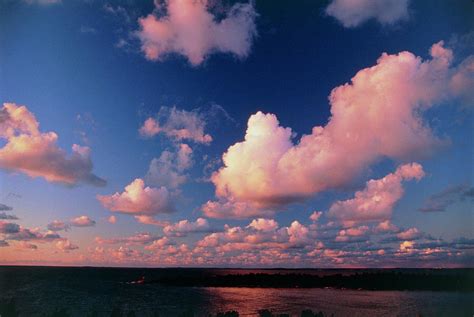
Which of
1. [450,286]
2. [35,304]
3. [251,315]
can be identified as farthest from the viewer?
[450,286]

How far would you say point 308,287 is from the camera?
305ft

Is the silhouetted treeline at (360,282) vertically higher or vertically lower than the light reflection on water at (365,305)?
higher

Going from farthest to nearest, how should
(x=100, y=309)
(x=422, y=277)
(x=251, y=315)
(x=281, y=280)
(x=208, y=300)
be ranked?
1. (x=281, y=280)
2. (x=422, y=277)
3. (x=208, y=300)
4. (x=100, y=309)
5. (x=251, y=315)

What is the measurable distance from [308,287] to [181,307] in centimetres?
4536

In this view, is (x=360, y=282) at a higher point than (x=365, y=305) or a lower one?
higher

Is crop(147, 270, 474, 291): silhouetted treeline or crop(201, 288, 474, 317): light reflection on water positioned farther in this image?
crop(147, 270, 474, 291): silhouetted treeline

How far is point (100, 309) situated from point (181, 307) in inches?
439

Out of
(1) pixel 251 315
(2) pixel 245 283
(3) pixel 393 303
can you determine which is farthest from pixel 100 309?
(2) pixel 245 283

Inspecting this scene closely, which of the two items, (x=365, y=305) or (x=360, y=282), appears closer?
(x=365, y=305)

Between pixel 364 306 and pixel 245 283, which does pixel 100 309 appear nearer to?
pixel 364 306

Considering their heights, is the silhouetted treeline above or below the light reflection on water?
above

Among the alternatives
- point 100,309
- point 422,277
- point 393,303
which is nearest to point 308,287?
point 422,277

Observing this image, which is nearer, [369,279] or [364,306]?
[364,306]

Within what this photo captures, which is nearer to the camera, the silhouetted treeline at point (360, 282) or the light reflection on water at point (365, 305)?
the light reflection on water at point (365, 305)
